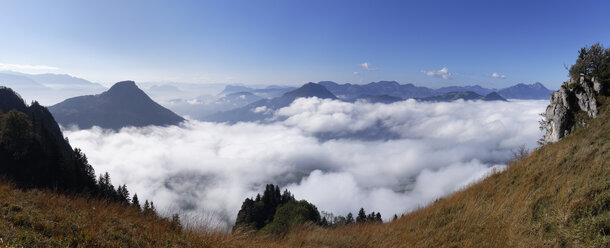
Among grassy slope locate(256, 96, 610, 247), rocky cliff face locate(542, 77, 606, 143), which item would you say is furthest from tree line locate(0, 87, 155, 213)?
rocky cliff face locate(542, 77, 606, 143)

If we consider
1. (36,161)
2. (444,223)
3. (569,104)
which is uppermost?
(569,104)

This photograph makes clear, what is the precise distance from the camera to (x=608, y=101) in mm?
14422

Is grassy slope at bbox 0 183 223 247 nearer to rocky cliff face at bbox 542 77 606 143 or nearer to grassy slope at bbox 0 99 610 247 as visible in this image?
grassy slope at bbox 0 99 610 247

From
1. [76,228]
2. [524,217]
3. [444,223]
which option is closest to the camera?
[76,228]

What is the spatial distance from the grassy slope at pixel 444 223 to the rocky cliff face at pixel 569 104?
12.3 meters

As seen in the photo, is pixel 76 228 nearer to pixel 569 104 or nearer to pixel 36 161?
pixel 569 104

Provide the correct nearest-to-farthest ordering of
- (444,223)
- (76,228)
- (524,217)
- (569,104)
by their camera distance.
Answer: (76,228) → (524,217) → (444,223) → (569,104)

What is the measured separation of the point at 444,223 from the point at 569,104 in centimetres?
1965

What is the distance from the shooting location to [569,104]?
17484 millimetres

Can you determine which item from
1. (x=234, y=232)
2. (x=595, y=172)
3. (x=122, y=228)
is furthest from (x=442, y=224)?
(x=122, y=228)

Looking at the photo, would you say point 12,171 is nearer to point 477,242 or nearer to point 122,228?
point 122,228

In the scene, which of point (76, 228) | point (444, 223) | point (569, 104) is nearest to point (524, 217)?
point (444, 223)

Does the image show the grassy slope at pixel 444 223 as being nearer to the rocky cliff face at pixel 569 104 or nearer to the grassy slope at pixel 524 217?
the grassy slope at pixel 524 217

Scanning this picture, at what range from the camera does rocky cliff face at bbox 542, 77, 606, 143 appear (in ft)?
51.6
